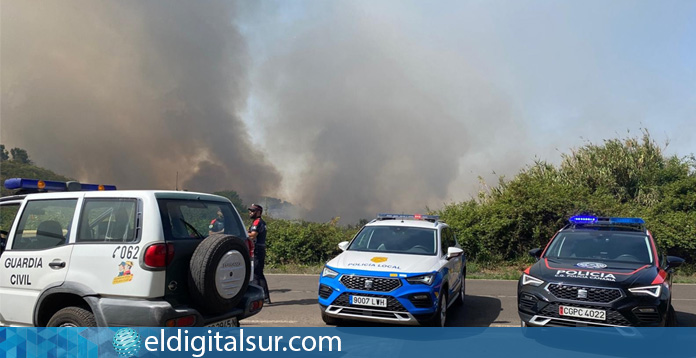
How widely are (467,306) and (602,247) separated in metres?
2.90

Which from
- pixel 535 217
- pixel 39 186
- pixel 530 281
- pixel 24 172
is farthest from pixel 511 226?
pixel 24 172

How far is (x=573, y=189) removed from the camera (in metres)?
17.8

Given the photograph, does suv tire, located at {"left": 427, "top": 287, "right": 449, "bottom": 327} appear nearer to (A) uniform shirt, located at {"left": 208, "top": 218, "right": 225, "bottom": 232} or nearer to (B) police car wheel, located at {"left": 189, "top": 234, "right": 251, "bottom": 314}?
(B) police car wheel, located at {"left": 189, "top": 234, "right": 251, "bottom": 314}

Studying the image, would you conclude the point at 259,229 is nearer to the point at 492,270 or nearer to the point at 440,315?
the point at 440,315

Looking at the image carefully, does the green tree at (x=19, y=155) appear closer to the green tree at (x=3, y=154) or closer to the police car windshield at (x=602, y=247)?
the green tree at (x=3, y=154)

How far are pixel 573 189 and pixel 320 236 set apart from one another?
9038 millimetres

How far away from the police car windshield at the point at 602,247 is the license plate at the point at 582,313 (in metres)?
1.29

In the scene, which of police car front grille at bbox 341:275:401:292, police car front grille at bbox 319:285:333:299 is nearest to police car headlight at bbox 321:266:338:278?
police car front grille at bbox 319:285:333:299

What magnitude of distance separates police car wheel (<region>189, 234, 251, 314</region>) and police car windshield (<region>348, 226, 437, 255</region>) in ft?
10.5

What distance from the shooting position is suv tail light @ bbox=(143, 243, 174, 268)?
444 cm

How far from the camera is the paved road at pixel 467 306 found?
7.76 meters

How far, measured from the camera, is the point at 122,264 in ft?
14.8

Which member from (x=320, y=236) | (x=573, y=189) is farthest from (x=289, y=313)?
(x=573, y=189)

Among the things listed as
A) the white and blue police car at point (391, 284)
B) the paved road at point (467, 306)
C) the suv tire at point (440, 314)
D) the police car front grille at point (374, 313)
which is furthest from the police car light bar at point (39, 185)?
the suv tire at point (440, 314)
